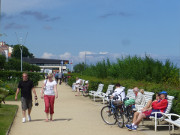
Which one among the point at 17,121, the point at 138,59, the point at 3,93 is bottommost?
the point at 17,121

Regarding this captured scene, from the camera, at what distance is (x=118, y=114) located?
1057 centimetres

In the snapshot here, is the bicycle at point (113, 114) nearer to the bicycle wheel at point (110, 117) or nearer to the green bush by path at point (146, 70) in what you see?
the bicycle wheel at point (110, 117)

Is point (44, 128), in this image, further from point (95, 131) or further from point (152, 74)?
point (152, 74)

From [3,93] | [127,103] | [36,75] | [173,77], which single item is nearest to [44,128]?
[127,103]

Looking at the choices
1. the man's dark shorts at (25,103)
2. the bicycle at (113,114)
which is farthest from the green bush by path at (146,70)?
the man's dark shorts at (25,103)

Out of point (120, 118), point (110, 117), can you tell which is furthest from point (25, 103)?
point (120, 118)

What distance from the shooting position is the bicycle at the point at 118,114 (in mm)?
10381

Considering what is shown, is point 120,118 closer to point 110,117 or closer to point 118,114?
point 118,114

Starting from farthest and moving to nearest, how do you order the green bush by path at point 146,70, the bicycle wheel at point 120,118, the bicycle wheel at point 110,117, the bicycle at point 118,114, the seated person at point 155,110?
the green bush by path at point 146,70 < the bicycle wheel at point 110,117 < the bicycle at point 118,114 < the bicycle wheel at point 120,118 < the seated person at point 155,110

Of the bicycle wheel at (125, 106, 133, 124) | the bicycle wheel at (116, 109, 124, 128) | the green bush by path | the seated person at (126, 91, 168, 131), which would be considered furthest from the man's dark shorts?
the green bush by path

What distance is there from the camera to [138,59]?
22.4 metres

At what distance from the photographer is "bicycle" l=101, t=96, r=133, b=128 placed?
10.4m

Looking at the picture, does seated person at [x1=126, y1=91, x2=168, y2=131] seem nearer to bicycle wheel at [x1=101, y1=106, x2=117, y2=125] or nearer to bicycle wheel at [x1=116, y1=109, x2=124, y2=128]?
bicycle wheel at [x1=116, y1=109, x2=124, y2=128]

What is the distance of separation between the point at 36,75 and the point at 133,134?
28.5 metres
